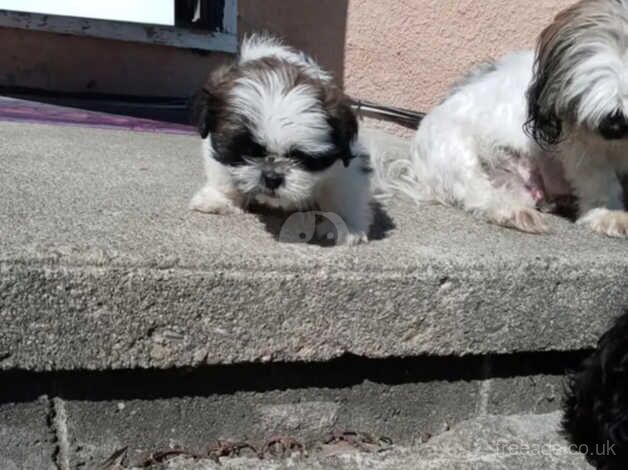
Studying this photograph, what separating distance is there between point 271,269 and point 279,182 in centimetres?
25

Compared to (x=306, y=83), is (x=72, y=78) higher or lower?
lower

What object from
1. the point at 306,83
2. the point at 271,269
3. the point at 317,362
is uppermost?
the point at 306,83

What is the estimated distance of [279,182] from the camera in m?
2.03

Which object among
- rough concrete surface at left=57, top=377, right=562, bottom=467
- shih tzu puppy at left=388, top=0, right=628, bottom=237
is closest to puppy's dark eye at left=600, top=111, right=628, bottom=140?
shih tzu puppy at left=388, top=0, right=628, bottom=237

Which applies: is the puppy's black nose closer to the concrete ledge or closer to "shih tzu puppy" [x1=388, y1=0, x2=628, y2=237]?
the concrete ledge

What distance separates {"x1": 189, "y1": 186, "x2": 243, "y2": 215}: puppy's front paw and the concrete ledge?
0.13ft

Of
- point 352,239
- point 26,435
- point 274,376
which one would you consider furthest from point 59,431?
point 352,239

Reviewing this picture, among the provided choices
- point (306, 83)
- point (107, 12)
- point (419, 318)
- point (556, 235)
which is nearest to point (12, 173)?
point (306, 83)

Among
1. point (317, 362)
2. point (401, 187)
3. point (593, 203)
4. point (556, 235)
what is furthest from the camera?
point (401, 187)

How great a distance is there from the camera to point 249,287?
191cm

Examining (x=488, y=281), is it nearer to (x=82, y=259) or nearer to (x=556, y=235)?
(x=556, y=235)

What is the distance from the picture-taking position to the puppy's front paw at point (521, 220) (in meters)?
2.57

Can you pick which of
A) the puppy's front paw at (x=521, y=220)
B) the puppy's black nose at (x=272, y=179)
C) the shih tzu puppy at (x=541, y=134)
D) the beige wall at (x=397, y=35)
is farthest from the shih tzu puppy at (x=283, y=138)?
the beige wall at (x=397, y=35)

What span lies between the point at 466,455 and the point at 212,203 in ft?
3.43
